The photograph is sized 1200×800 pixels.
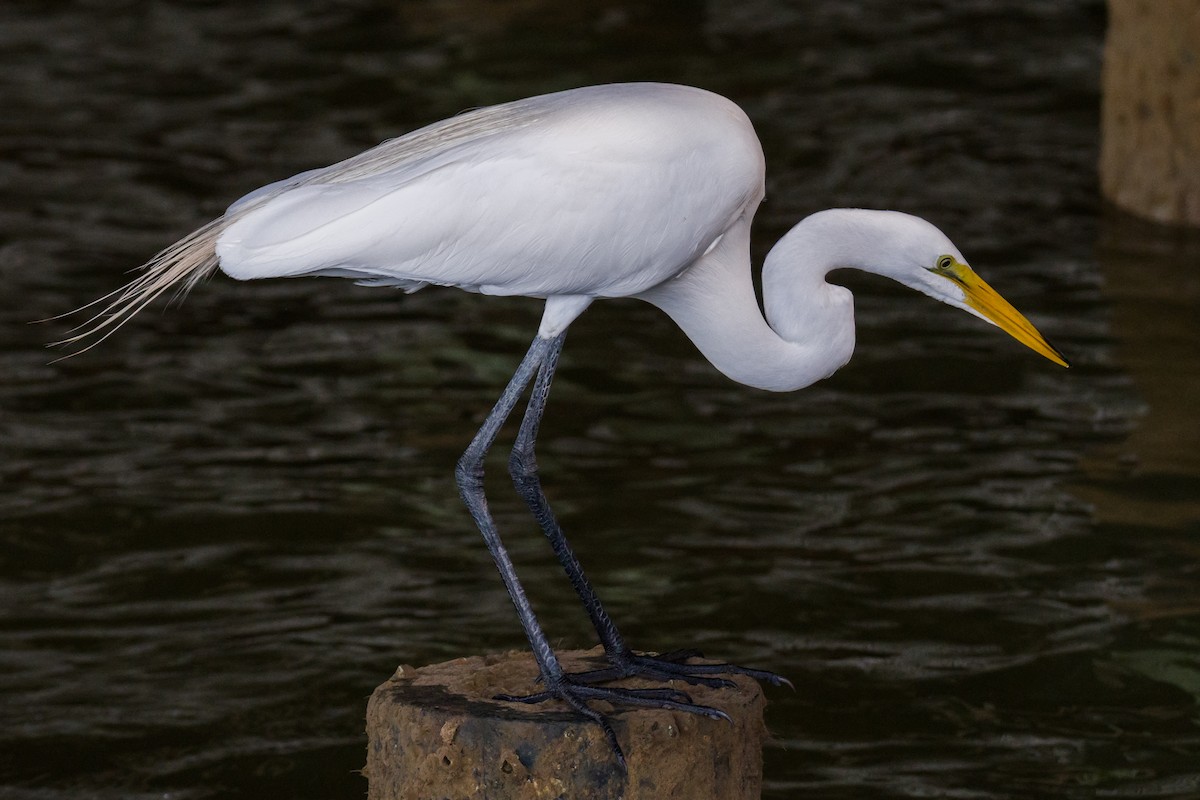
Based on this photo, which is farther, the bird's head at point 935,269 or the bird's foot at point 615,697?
the bird's head at point 935,269

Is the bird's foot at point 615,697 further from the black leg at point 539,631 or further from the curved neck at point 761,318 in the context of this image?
the curved neck at point 761,318

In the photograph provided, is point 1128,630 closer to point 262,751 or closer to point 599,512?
point 599,512

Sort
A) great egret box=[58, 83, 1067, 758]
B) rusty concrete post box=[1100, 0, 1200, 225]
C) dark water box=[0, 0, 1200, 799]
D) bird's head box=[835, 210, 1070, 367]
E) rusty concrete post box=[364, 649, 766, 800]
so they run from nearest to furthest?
rusty concrete post box=[364, 649, 766, 800] → great egret box=[58, 83, 1067, 758] → bird's head box=[835, 210, 1070, 367] → dark water box=[0, 0, 1200, 799] → rusty concrete post box=[1100, 0, 1200, 225]

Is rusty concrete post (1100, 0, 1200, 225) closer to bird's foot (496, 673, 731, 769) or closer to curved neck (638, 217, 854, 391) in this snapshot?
curved neck (638, 217, 854, 391)

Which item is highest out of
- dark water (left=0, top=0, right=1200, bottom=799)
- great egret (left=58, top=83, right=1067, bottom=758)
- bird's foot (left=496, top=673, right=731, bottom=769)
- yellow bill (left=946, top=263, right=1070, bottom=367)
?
great egret (left=58, top=83, right=1067, bottom=758)

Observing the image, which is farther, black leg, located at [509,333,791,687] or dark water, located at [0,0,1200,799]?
dark water, located at [0,0,1200,799]

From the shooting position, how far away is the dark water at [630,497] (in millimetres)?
5582

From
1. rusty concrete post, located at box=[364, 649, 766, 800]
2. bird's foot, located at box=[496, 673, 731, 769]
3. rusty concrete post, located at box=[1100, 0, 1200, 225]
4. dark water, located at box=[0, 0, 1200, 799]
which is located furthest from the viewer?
rusty concrete post, located at box=[1100, 0, 1200, 225]

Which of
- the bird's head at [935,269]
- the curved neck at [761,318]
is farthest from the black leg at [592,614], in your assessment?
the bird's head at [935,269]

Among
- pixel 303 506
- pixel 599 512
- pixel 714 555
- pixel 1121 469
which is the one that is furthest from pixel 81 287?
pixel 1121 469

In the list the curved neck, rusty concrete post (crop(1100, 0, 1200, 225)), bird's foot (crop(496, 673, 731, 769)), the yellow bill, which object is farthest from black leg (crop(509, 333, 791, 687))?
rusty concrete post (crop(1100, 0, 1200, 225))

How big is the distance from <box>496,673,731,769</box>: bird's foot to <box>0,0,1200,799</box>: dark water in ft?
4.79

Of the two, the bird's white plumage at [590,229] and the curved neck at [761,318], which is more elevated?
the bird's white plumage at [590,229]

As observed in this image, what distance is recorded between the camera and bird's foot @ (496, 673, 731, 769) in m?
3.86
